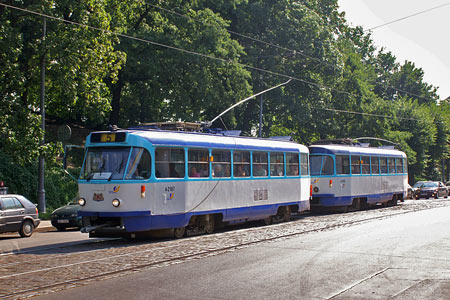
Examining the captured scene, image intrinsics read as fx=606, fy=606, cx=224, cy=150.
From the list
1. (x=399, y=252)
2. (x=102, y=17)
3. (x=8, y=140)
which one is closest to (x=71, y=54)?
(x=102, y=17)

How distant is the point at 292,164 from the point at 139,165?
9.11 meters

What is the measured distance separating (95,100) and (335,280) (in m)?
18.1

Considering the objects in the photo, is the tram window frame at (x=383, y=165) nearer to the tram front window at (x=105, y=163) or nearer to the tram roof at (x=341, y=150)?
the tram roof at (x=341, y=150)

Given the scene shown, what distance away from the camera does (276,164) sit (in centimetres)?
2209

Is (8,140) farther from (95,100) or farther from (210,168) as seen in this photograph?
(210,168)

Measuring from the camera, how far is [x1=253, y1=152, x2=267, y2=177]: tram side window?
20672 mm

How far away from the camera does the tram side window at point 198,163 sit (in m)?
17.3

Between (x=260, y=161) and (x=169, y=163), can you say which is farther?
(x=260, y=161)

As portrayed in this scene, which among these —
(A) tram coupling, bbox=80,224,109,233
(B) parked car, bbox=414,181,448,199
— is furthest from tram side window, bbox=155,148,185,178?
(B) parked car, bbox=414,181,448,199

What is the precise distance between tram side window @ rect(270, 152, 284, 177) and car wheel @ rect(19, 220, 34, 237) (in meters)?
8.36

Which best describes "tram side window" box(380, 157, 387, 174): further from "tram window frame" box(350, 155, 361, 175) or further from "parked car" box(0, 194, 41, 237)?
"parked car" box(0, 194, 41, 237)

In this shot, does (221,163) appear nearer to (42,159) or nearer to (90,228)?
(90,228)

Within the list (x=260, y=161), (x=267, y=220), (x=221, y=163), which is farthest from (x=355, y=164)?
(x=221, y=163)

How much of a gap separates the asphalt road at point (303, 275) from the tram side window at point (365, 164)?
14.5m
